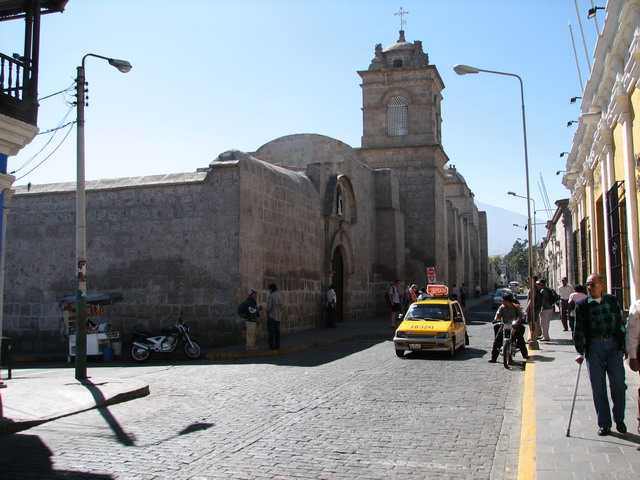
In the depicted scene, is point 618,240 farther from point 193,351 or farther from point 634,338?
point 193,351

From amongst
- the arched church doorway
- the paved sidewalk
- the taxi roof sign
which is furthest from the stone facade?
the paved sidewalk

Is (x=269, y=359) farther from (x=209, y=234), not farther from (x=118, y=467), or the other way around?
(x=118, y=467)

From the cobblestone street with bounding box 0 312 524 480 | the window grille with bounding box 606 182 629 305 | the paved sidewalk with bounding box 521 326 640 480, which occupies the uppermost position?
the window grille with bounding box 606 182 629 305

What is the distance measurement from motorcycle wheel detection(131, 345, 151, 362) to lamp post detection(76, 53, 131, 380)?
3.72m

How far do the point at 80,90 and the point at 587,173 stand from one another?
12.5 m

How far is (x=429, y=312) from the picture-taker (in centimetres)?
1506

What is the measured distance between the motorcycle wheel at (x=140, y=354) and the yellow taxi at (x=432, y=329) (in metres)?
5.77

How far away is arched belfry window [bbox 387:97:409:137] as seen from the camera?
125 feet

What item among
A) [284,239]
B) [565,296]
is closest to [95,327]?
[284,239]

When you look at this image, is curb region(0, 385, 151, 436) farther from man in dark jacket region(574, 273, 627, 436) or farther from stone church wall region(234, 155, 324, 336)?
stone church wall region(234, 155, 324, 336)

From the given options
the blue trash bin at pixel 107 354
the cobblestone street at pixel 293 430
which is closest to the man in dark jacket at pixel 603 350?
→ the cobblestone street at pixel 293 430

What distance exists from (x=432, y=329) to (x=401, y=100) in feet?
86.9

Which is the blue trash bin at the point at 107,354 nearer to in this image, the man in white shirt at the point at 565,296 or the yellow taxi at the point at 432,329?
→ the yellow taxi at the point at 432,329

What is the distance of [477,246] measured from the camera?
71.2 m
